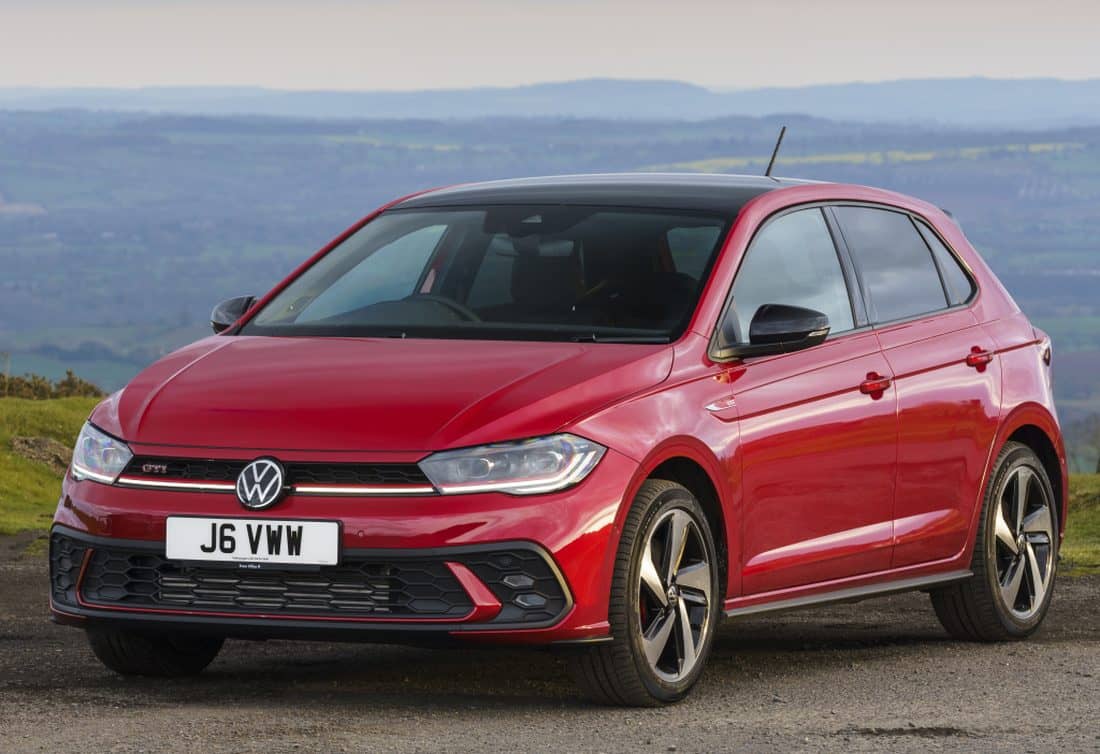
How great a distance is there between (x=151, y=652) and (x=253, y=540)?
129cm

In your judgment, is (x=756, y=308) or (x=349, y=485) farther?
(x=756, y=308)

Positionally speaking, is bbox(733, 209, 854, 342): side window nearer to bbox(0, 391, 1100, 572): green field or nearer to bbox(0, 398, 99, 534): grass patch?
bbox(0, 391, 1100, 572): green field

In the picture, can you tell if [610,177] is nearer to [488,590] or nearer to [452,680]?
[452,680]

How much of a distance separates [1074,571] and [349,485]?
8059 mm

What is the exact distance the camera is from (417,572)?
6.21m

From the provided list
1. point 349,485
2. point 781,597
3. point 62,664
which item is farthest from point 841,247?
point 62,664

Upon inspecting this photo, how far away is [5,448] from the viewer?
908 inches

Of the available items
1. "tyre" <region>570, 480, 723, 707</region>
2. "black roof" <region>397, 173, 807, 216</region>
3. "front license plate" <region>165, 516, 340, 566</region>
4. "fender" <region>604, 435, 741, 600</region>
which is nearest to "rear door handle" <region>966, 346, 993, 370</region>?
"black roof" <region>397, 173, 807, 216</region>

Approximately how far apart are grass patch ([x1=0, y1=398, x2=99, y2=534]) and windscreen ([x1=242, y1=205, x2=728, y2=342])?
11.1 meters

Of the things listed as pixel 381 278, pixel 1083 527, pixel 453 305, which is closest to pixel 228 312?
pixel 381 278

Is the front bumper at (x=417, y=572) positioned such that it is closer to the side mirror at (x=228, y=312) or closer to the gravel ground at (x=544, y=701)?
the gravel ground at (x=544, y=701)

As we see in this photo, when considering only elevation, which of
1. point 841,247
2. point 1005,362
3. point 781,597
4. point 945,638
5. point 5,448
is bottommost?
point 5,448

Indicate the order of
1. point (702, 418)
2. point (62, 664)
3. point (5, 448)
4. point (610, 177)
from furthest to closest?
1. point (5, 448)
2. point (610, 177)
3. point (62, 664)
4. point (702, 418)

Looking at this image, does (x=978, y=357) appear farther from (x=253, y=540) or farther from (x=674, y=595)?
(x=253, y=540)
